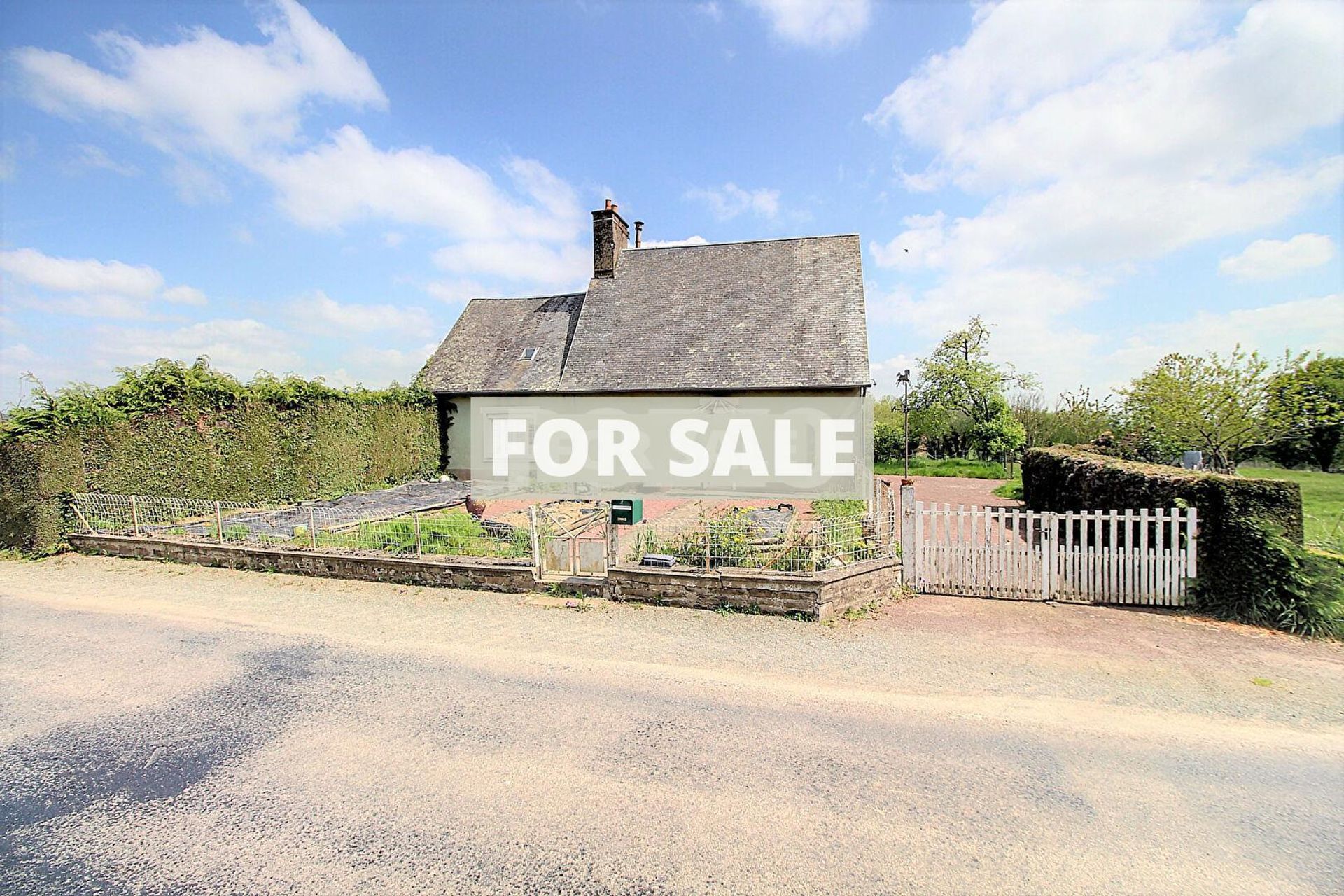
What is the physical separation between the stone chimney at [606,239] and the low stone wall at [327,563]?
15.6 metres

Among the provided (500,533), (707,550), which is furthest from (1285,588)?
(500,533)

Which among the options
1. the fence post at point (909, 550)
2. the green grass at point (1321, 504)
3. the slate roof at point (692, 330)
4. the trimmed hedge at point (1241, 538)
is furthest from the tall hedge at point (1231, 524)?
the slate roof at point (692, 330)

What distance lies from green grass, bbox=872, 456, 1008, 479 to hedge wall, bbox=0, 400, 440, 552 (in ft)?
69.0

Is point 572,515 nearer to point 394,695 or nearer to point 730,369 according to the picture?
point 394,695

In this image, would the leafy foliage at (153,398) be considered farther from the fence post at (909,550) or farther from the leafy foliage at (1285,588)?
the leafy foliage at (1285,588)

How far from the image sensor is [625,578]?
25.3 feet

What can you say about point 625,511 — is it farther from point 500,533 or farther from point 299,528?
point 299,528

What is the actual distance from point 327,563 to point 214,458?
689cm

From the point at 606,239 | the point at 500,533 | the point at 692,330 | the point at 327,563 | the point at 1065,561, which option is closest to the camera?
the point at 1065,561

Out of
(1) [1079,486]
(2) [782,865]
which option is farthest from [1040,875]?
(1) [1079,486]

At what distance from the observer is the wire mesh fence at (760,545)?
7.45 metres

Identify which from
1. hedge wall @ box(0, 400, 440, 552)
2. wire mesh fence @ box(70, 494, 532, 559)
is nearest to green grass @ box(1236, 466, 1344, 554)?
wire mesh fence @ box(70, 494, 532, 559)

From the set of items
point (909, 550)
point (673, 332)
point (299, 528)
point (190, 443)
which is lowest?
point (909, 550)

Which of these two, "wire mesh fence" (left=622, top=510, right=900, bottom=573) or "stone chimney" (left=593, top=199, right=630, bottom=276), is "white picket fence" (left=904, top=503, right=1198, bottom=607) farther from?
"stone chimney" (left=593, top=199, right=630, bottom=276)
